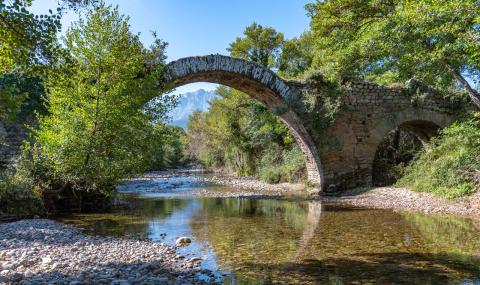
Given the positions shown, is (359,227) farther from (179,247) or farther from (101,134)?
(101,134)

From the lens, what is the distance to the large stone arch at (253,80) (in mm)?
11047

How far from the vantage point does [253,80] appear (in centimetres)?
1219

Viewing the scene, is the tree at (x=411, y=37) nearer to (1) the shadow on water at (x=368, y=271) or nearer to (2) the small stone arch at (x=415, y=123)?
(2) the small stone arch at (x=415, y=123)

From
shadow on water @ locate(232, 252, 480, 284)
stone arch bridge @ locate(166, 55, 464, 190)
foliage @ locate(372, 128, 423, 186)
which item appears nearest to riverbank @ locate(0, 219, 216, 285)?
shadow on water @ locate(232, 252, 480, 284)

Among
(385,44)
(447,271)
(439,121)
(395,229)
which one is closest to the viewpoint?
(447,271)

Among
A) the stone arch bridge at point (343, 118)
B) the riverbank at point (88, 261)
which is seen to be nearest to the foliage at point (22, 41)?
the riverbank at point (88, 261)

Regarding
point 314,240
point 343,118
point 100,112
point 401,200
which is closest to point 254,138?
point 343,118

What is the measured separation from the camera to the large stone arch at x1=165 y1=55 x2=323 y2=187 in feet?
36.2

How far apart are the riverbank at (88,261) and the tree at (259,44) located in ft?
62.6

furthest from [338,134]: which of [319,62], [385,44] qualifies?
[319,62]

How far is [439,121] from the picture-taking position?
46.9 feet

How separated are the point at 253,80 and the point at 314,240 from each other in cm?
696

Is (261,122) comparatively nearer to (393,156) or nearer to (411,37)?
(393,156)

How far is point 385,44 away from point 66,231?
8453mm
